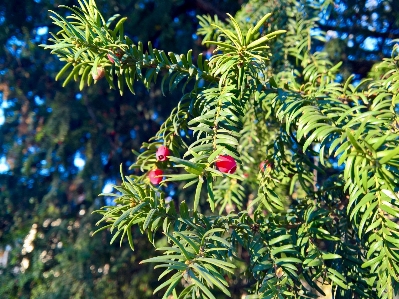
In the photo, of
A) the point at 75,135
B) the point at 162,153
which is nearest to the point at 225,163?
the point at 162,153

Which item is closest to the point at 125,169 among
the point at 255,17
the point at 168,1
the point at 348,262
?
the point at 168,1

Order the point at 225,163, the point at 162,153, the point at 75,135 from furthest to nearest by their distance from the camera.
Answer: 1. the point at 75,135
2. the point at 162,153
3. the point at 225,163

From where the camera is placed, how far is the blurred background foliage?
1.60 metres

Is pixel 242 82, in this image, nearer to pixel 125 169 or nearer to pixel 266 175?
pixel 266 175

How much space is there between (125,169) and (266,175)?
1.19 metres

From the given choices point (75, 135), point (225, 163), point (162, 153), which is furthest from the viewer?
point (75, 135)

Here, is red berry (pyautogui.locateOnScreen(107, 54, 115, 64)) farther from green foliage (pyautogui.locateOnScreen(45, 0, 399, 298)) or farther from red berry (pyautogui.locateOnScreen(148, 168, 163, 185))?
red berry (pyautogui.locateOnScreen(148, 168, 163, 185))

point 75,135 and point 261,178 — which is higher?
point 75,135

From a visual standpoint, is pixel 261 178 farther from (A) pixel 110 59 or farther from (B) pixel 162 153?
(A) pixel 110 59

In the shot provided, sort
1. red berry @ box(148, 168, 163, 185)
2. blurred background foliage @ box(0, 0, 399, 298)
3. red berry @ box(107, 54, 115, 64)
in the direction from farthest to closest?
blurred background foliage @ box(0, 0, 399, 298) < red berry @ box(148, 168, 163, 185) < red berry @ box(107, 54, 115, 64)

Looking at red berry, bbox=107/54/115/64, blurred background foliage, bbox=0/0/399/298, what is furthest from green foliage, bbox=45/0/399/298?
blurred background foliage, bbox=0/0/399/298

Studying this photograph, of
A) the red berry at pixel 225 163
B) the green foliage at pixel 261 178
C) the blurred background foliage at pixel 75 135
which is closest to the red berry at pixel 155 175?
the green foliage at pixel 261 178

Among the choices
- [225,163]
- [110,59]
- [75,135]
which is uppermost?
[75,135]

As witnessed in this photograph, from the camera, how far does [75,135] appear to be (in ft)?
5.99
